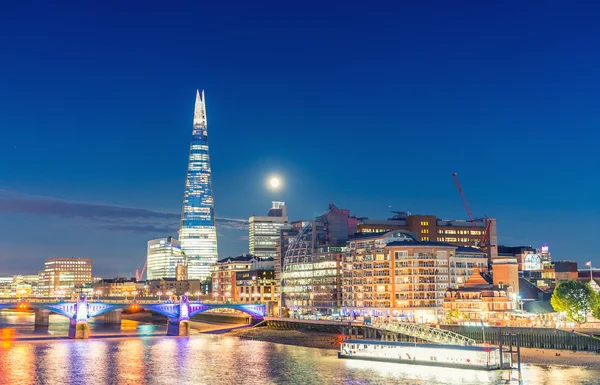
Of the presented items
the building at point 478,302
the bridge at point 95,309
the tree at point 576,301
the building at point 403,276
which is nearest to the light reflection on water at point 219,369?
the bridge at point 95,309

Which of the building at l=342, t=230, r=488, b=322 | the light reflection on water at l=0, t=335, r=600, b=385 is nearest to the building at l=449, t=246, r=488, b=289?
the building at l=342, t=230, r=488, b=322

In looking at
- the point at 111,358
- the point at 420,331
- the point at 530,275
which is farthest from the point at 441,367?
the point at 530,275

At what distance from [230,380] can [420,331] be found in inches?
1948

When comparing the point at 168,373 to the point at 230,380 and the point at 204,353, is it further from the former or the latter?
the point at 204,353

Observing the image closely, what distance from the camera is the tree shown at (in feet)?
432

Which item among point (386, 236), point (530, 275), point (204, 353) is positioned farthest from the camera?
point (530, 275)

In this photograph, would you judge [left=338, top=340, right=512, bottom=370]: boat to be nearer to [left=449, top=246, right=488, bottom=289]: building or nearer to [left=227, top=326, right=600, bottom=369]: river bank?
[left=227, top=326, right=600, bottom=369]: river bank

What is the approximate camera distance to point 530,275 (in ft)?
653

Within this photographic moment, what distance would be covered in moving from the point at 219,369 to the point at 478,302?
71.2m

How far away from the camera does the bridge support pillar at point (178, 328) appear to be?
530 feet

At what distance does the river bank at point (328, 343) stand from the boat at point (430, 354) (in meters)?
5.85

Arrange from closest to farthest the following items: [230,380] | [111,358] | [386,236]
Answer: [230,380] < [111,358] < [386,236]

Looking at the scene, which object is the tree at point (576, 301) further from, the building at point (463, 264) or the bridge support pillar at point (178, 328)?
→ the bridge support pillar at point (178, 328)

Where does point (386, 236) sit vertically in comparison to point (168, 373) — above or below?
above
